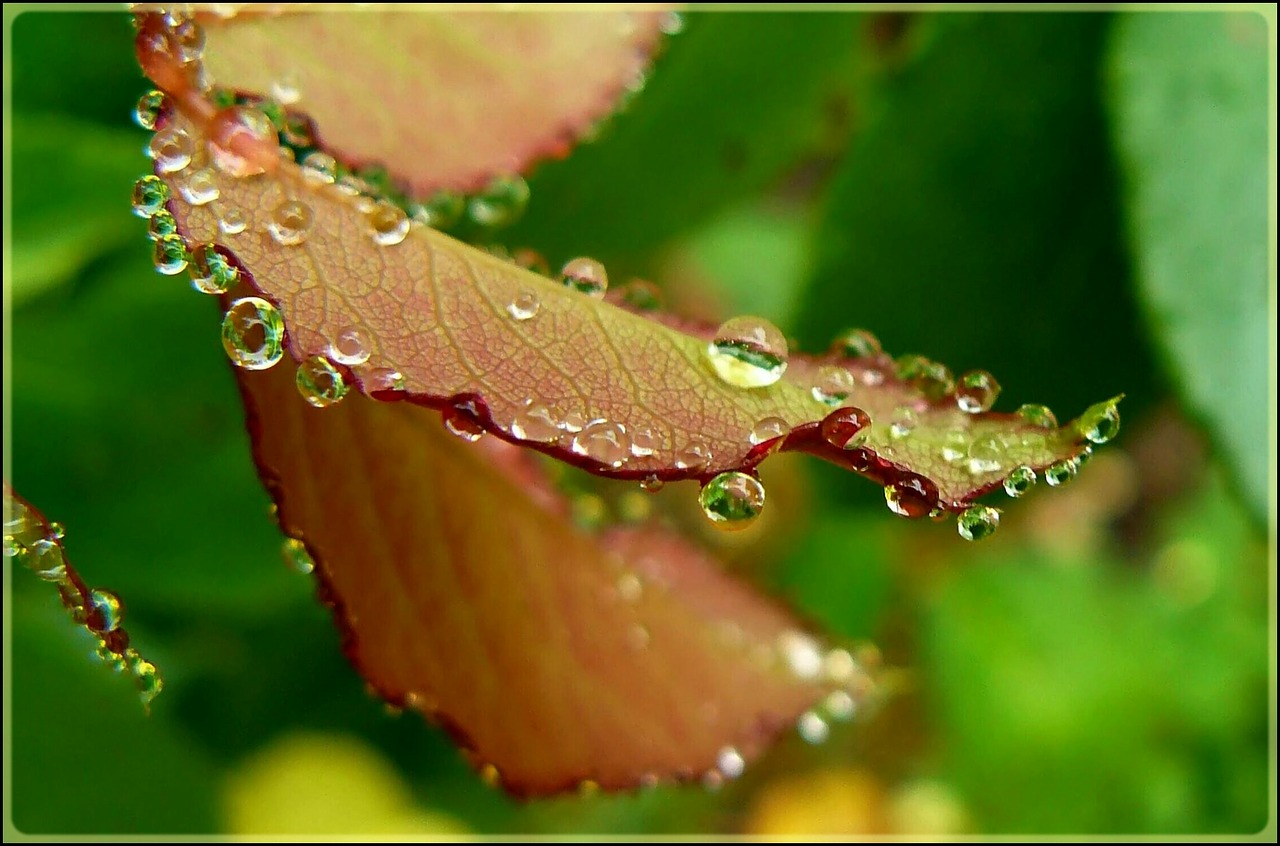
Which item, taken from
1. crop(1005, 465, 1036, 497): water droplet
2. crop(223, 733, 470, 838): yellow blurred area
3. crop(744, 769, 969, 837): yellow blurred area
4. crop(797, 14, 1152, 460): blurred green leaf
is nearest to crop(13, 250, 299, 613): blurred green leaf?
crop(223, 733, 470, 838): yellow blurred area

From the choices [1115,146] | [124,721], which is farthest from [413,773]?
[1115,146]

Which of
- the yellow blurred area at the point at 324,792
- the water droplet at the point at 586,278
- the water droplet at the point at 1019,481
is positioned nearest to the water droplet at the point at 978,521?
the water droplet at the point at 1019,481

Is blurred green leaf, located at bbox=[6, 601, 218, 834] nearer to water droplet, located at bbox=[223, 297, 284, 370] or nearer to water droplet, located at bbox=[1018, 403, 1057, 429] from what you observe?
water droplet, located at bbox=[223, 297, 284, 370]

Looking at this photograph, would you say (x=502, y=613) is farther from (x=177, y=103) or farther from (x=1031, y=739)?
(x=1031, y=739)

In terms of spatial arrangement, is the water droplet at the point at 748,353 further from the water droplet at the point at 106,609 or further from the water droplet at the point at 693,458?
the water droplet at the point at 106,609

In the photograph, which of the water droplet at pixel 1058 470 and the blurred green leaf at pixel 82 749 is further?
the blurred green leaf at pixel 82 749

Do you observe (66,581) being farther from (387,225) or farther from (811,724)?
(811,724)
